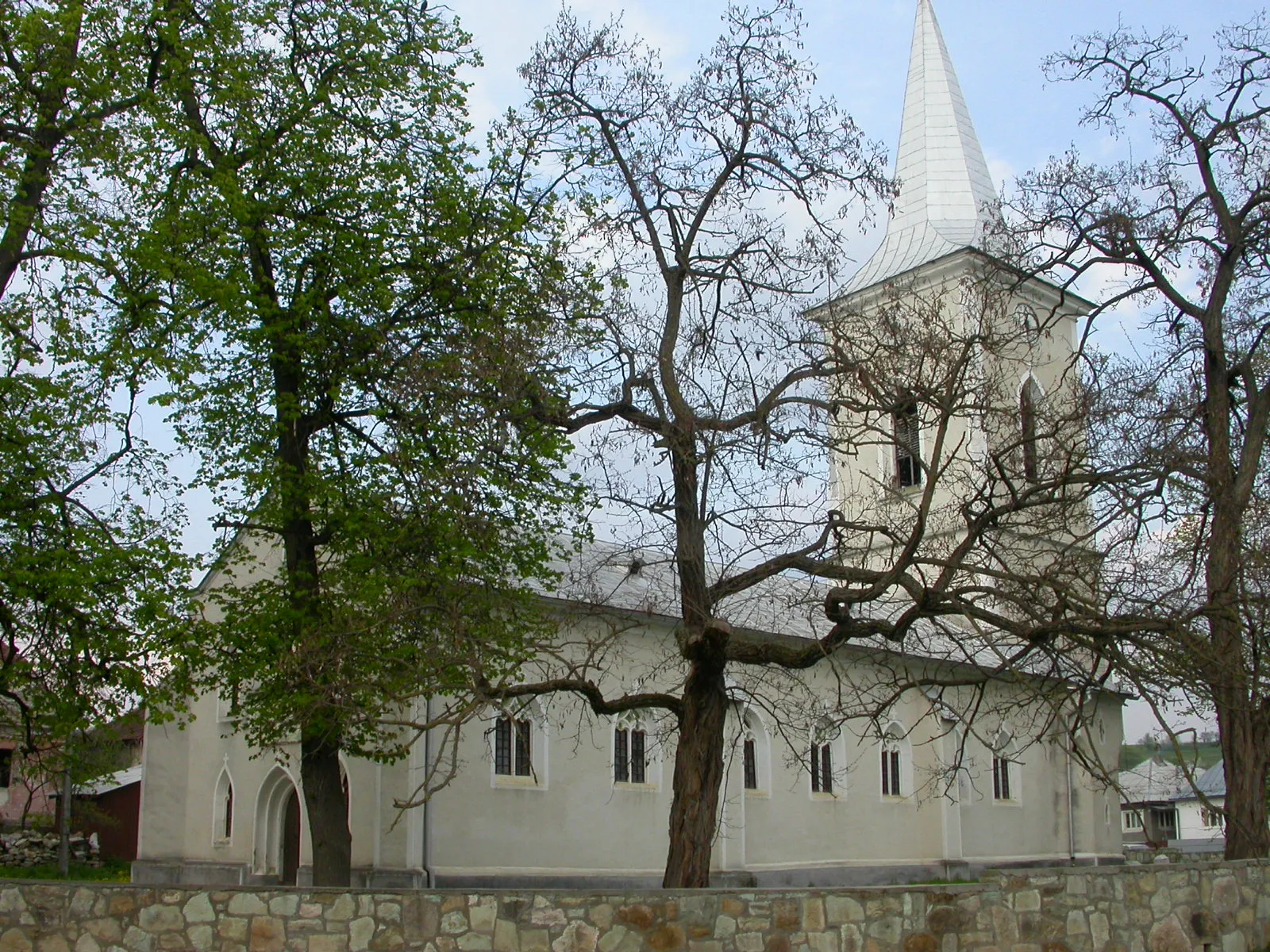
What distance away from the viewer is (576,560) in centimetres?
2556

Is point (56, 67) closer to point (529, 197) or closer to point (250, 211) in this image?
point (250, 211)

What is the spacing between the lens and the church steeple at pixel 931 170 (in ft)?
110

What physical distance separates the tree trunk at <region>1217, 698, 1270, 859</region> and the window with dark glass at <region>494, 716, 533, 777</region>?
1129 cm

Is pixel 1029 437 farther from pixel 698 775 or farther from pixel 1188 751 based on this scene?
pixel 1188 751

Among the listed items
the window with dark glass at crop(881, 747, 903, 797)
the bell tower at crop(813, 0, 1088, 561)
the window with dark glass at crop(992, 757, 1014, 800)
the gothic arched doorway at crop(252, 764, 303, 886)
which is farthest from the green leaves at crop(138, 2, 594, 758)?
the window with dark glass at crop(992, 757, 1014, 800)

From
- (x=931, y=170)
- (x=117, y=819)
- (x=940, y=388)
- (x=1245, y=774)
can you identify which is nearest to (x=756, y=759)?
(x=1245, y=774)

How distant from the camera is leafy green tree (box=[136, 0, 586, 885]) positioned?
15.4m

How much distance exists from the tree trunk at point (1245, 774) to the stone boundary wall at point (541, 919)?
5.66 m

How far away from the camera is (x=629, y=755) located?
2491cm

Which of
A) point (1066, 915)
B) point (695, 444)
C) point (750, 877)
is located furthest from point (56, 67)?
point (750, 877)

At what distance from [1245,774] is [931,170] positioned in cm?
2204

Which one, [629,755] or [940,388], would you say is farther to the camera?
[629,755]

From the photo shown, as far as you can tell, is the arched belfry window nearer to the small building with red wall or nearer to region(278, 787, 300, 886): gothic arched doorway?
region(278, 787, 300, 886): gothic arched doorway

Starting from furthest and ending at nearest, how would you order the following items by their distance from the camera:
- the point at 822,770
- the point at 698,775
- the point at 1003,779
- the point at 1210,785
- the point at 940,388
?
the point at 1210,785 < the point at 1003,779 < the point at 822,770 < the point at 698,775 < the point at 940,388
